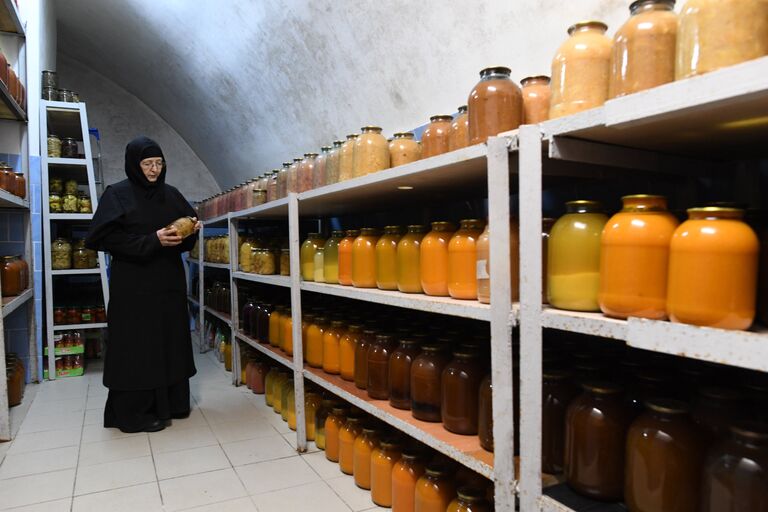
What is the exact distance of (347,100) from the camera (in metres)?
3.68

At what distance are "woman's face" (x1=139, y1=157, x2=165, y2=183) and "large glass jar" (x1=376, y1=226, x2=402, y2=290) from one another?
177 cm

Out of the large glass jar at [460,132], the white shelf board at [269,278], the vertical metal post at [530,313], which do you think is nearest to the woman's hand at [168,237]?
the white shelf board at [269,278]

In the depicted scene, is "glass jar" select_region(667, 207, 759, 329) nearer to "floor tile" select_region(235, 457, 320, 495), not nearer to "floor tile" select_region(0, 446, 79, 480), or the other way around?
"floor tile" select_region(235, 457, 320, 495)

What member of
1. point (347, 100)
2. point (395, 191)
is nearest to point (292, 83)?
point (347, 100)

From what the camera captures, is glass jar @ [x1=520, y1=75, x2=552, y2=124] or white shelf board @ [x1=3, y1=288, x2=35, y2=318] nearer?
glass jar @ [x1=520, y1=75, x2=552, y2=124]

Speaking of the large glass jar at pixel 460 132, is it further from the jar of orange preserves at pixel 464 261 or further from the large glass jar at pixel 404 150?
the large glass jar at pixel 404 150

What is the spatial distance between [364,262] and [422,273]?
0.42 meters

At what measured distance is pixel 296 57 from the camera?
13.0ft

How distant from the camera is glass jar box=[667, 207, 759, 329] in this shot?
908 mm

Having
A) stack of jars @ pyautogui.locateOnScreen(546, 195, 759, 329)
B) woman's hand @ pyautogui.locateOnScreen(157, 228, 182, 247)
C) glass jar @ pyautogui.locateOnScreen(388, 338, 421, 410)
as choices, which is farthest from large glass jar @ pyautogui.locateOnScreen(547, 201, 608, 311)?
woman's hand @ pyautogui.locateOnScreen(157, 228, 182, 247)

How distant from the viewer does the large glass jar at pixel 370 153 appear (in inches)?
84.7

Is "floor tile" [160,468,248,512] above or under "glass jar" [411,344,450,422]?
under

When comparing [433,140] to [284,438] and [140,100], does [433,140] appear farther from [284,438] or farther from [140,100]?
[140,100]

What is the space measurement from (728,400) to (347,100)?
3.11m
